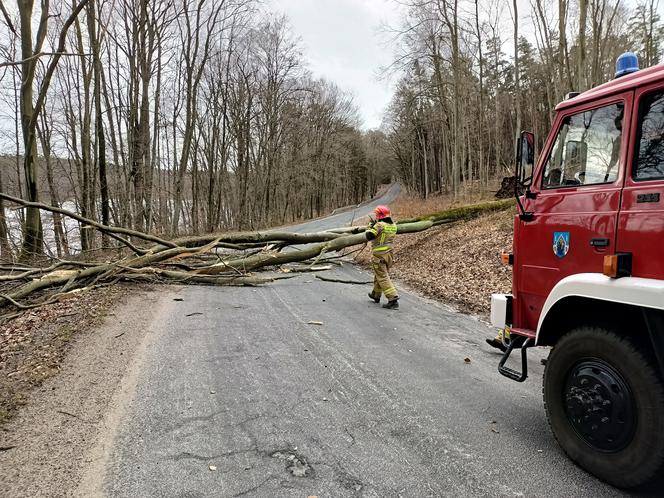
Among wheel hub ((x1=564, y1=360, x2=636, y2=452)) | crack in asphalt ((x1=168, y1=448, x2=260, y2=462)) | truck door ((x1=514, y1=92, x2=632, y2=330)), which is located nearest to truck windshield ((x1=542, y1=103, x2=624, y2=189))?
truck door ((x1=514, y1=92, x2=632, y2=330))

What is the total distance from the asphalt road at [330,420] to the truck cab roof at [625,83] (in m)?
2.69

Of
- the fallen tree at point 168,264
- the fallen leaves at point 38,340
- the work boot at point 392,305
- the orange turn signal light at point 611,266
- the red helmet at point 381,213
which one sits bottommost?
the work boot at point 392,305

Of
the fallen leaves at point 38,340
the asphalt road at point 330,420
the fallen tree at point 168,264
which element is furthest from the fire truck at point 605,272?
the fallen tree at point 168,264

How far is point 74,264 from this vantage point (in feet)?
29.7

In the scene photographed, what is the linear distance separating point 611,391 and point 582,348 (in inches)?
12.3

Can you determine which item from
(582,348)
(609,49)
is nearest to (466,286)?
(582,348)

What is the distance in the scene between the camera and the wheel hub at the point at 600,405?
8.63ft

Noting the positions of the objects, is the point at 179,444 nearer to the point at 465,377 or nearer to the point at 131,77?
the point at 465,377

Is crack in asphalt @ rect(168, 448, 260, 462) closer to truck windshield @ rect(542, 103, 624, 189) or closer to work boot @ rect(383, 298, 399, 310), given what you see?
truck windshield @ rect(542, 103, 624, 189)

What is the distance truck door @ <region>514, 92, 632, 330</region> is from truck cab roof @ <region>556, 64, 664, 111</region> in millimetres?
48

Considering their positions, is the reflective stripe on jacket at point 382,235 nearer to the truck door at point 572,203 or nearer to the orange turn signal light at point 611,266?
the truck door at point 572,203

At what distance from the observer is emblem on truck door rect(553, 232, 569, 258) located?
326 cm

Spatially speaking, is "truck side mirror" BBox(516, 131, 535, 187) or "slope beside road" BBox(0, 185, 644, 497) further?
"truck side mirror" BBox(516, 131, 535, 187)

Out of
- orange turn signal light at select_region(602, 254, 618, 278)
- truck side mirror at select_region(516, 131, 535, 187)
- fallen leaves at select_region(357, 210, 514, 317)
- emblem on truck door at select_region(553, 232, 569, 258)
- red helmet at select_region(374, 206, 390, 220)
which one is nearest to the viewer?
orange turn signal light at select_region(602, 254, 618, 278)
